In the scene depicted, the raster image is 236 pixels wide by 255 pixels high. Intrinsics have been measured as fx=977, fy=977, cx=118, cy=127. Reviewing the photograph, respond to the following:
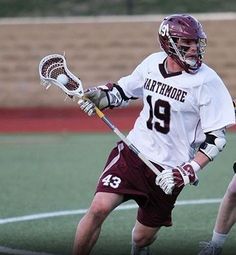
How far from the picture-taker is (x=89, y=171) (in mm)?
10570

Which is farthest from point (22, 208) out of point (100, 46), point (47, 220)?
point (100, 46)

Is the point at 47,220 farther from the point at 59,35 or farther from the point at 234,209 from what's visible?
the point at 59,35

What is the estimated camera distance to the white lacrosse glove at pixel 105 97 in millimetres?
6609

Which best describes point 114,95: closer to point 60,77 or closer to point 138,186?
point 60,77

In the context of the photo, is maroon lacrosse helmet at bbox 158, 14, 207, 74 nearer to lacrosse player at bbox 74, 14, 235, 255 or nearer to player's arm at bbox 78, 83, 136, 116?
lacrosse player at bbox 74, 14, 235, 255

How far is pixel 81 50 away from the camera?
16.4 m

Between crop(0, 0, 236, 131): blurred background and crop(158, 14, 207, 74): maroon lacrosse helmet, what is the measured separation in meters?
9.76

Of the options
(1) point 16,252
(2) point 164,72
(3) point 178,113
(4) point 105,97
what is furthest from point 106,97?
(1) point 16,252

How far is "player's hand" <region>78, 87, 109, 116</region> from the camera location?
21.4ft

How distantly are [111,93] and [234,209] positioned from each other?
122cm

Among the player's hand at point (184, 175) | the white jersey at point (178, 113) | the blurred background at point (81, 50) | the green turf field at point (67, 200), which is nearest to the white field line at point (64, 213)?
the green turf field at point (67, 200)

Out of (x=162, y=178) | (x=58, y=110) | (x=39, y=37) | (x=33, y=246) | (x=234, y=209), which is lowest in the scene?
(x=58, y=110)

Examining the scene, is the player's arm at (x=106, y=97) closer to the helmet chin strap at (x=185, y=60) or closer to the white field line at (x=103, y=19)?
the helmet chin strap at (x=185, y=60)

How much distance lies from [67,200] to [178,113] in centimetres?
298
